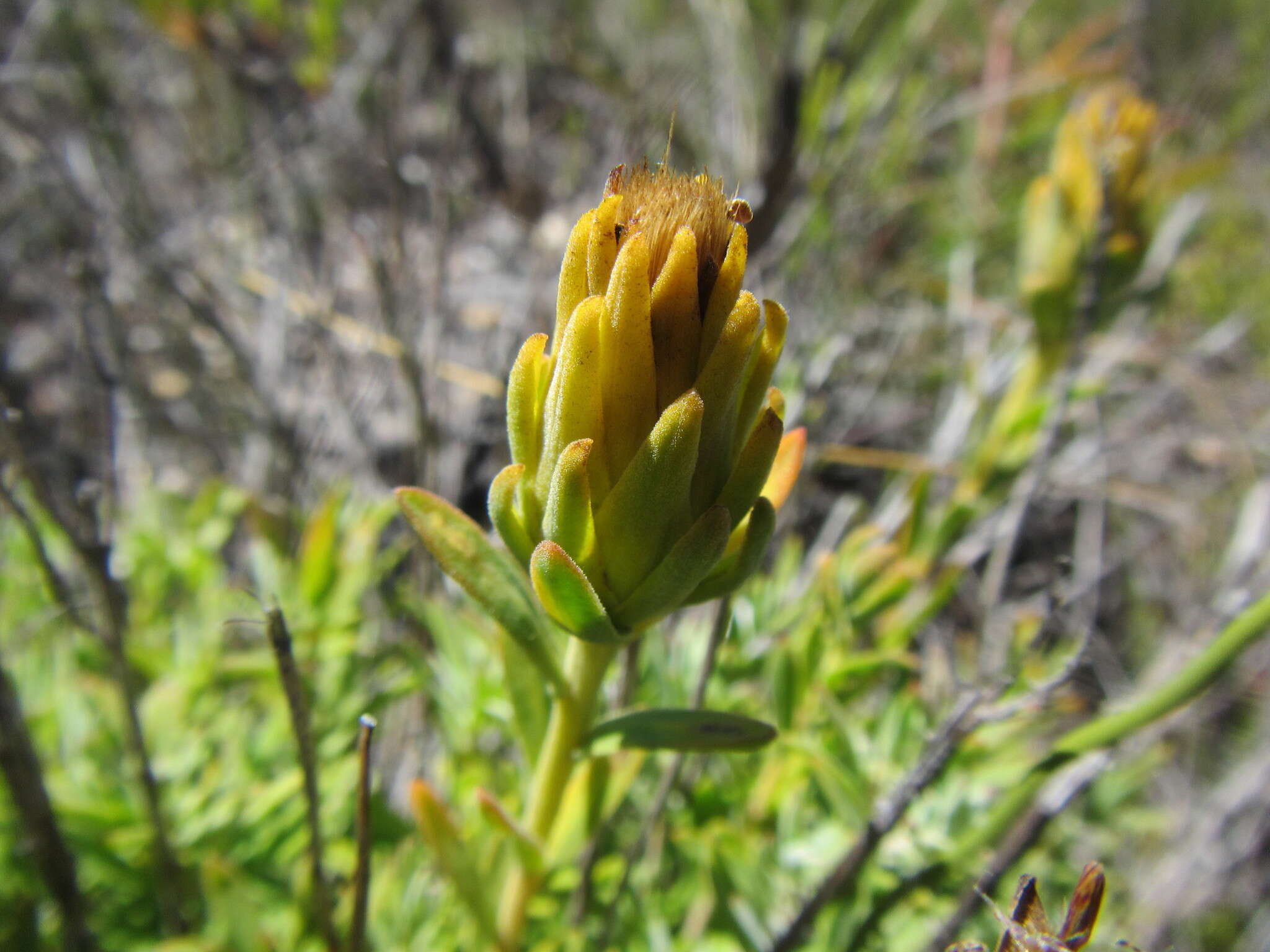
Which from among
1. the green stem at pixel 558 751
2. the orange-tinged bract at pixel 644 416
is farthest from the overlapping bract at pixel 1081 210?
the green stem at pixel 558 751

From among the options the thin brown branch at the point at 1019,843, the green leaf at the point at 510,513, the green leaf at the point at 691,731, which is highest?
the green leaf at the point at 510,513

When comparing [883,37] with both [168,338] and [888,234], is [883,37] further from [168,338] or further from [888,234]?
[168,338]

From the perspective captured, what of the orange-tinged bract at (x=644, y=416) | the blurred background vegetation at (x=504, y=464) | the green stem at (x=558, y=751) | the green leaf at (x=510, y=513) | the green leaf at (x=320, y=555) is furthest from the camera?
the green leaf at (x=320, y=555)

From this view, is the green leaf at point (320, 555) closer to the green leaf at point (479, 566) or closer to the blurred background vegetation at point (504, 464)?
the blurred background vegetation at point (504, 464)

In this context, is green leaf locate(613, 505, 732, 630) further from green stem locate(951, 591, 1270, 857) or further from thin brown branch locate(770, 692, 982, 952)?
green stem locate(951, 591, 1270, 857)

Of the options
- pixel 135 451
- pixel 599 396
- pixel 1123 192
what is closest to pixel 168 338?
pixel 135 451

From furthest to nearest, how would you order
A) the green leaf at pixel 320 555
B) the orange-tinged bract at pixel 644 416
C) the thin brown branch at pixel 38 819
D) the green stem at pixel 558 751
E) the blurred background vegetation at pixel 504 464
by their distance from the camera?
the green leaf at pixel 320 555, the blurred background vegetation at pixel 504 464, the thin brown branch at pixel 38 819, the green stem at pixel 558 751, the orange-tinged bract at pixel 644 416
